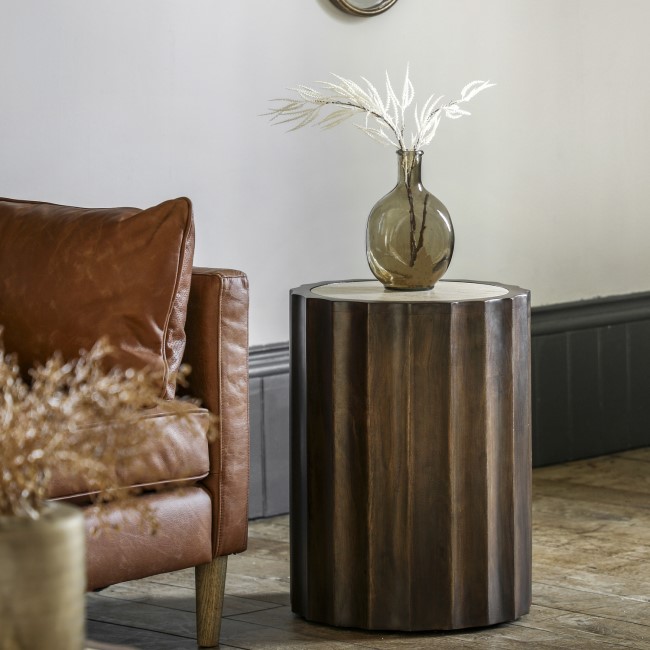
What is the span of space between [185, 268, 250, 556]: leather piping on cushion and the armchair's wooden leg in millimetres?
43

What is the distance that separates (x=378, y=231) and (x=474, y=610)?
74 cm

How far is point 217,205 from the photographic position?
3.14 m

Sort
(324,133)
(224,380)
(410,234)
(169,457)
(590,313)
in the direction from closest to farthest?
1. (169,457)
2. (224,380)
3. (410,234)
4. (324,133)
5. (590,313)

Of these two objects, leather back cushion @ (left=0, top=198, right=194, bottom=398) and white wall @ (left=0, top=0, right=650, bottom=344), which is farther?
white wall @ (left=0, top=0, right=650, bottom=344)

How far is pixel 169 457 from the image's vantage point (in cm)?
213

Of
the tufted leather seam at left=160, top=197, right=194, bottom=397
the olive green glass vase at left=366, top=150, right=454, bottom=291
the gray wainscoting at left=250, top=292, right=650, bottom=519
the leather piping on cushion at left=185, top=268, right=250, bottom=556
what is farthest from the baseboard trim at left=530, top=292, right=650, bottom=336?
the tufted leather seam at left=160, top=197, right=194, bottom=397

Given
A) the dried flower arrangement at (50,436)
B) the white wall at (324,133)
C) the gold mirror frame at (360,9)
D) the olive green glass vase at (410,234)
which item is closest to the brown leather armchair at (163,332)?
the olive green glass vase at (410,234)

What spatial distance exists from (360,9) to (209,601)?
5.70ft

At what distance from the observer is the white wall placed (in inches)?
114

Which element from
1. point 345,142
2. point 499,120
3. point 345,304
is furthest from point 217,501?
point 499,120

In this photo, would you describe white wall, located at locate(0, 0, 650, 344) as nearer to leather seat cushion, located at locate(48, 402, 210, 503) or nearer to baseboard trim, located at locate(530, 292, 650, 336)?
baseboard trim, located at locate(530, 292, 650, 336)

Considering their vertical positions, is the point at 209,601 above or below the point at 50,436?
below

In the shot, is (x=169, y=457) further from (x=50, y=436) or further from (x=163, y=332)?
(x=50, y=436)

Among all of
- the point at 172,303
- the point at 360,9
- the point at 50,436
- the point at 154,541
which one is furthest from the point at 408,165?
the point at 50,436
